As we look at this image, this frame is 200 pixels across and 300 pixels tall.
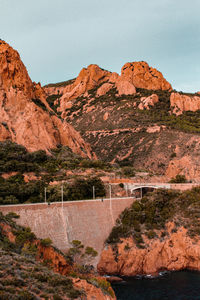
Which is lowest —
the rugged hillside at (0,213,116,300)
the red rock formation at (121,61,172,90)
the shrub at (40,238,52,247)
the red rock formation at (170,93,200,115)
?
the shrub at (40,238,52,247)

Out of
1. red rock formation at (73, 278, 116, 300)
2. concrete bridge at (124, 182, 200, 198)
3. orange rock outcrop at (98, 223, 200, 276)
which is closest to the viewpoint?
red rock formation at (73, 278, 116, 300)

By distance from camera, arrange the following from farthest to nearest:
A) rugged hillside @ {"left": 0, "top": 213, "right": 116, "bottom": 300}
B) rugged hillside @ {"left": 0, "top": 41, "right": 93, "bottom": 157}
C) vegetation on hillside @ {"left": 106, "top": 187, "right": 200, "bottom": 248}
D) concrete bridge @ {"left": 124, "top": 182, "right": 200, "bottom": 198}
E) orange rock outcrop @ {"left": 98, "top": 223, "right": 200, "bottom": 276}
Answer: rugged hillside @ {"left": 0, "top": 41, "right": 93, "bottom": 157} → concrete bridge @ {"left": 124, "top": 182, "right": 200, "bottom": 198} → vegetation on hillside @ {"left": 106, "top": 187, "right": 200, "bottom": 248} → orange rock outcrop @ {"left": 98, "top": 223, "right": 200, "bottom": 276} → rugged hillside @ {"left": 0, "top": 213, "right": 116, "bottom": 300}

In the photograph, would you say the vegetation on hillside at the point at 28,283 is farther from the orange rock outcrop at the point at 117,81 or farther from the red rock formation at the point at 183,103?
the orange rock outcrop at the point at 117,81

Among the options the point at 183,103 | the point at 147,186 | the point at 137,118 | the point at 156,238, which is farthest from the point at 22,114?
the point at 183,103

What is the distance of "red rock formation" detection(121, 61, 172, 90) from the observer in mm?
120250

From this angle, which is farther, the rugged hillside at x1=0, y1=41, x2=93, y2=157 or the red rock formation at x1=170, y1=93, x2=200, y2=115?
the red rock formation at x1=170, y1=93, x2=200, y2=115

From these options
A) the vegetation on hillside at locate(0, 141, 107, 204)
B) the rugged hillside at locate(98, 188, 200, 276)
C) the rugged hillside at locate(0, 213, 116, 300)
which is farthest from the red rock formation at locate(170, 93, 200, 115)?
the rugged hillside at locate(0, 213, 116, 300)

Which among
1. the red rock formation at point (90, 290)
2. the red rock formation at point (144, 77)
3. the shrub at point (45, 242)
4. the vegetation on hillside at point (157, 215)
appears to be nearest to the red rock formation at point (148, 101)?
the red rock formation at point (144, 77)

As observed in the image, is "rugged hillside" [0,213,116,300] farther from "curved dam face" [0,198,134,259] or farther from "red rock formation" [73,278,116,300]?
"curved dam face" [0,198,134,259]

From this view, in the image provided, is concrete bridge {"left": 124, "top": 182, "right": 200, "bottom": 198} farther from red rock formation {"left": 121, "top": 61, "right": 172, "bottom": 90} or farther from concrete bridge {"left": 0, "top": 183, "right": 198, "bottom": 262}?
red rock formation {"left": 121, "top": 61, "right": 172, "bottom": 90}

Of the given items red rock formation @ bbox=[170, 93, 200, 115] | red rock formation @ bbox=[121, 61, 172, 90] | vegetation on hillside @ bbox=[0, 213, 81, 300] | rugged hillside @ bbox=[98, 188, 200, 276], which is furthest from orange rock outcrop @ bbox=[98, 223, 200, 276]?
red rock formation @ bbox=[121, 61, 172, 90]

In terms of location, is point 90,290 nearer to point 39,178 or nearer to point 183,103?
point 39,178

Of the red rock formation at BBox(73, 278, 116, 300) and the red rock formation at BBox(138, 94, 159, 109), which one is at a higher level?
the red rock formation at BBox(138, 94, 159, 109)

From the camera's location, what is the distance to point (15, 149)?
171ft
